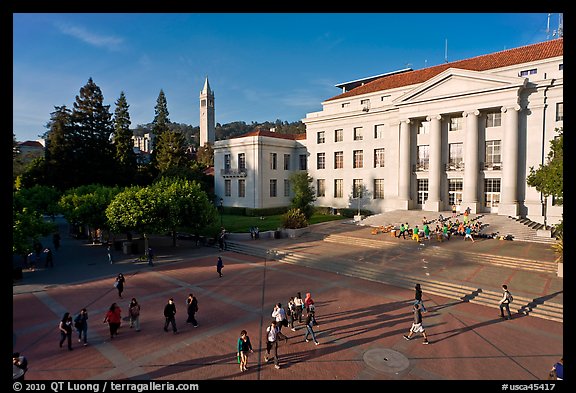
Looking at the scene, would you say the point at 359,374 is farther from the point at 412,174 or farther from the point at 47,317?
the point at 412,174

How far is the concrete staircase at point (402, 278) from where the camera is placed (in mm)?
14781

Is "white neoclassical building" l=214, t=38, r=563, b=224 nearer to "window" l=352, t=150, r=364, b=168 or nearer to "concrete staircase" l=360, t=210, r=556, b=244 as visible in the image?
"window" l=352, t=150, r=364, b=168

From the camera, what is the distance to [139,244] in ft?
99.9

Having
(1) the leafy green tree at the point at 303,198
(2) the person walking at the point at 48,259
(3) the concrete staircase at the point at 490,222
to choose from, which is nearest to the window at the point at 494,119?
(3) the concrete staircase at the point at 490,222

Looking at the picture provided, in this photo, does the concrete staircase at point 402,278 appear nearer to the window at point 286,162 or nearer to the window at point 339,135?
the window at point 339,135

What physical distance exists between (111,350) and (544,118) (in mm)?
41064

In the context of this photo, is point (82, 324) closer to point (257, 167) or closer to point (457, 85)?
point (257, 167)

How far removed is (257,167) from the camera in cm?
4875

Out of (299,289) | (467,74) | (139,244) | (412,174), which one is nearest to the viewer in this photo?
(299,289)

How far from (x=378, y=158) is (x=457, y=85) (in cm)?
1293

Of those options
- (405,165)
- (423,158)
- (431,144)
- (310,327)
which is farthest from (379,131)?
(310,327)

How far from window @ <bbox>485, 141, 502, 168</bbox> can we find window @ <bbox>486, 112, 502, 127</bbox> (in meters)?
1.97
